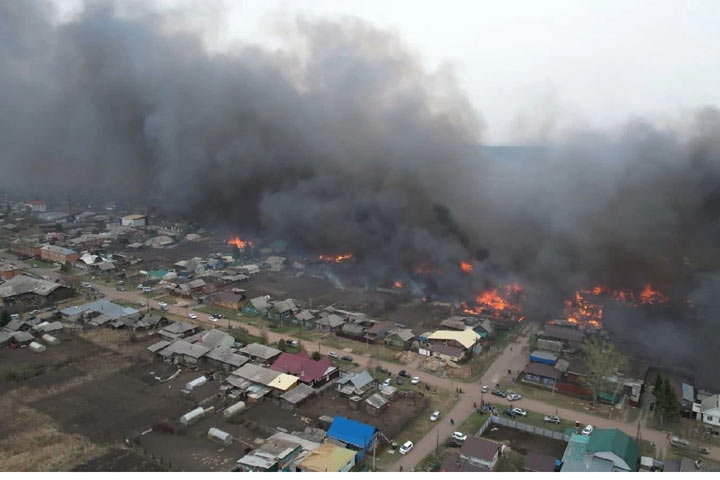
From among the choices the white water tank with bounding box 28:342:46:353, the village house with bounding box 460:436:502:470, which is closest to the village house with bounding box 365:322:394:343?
the village house with bounding box 460:436:502:470

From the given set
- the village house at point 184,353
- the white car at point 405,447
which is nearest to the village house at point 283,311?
the village house at point 184,353

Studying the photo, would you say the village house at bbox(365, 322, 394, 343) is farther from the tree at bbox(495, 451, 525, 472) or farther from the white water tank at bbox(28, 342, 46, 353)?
the white water tank at bbox(28, 342, 46, 353)

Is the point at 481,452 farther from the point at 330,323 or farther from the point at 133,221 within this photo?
the point at 133,221

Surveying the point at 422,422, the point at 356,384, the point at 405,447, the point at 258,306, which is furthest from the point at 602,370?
the point at 258,306

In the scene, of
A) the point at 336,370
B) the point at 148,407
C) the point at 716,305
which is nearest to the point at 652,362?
the point at 716,305

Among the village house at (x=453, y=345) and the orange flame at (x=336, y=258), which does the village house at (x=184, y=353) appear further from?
the orange flame at (x=336, y=258)

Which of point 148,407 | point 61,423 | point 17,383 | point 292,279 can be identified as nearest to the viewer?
point 61,423

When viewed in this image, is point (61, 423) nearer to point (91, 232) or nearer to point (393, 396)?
point (393, 396)
